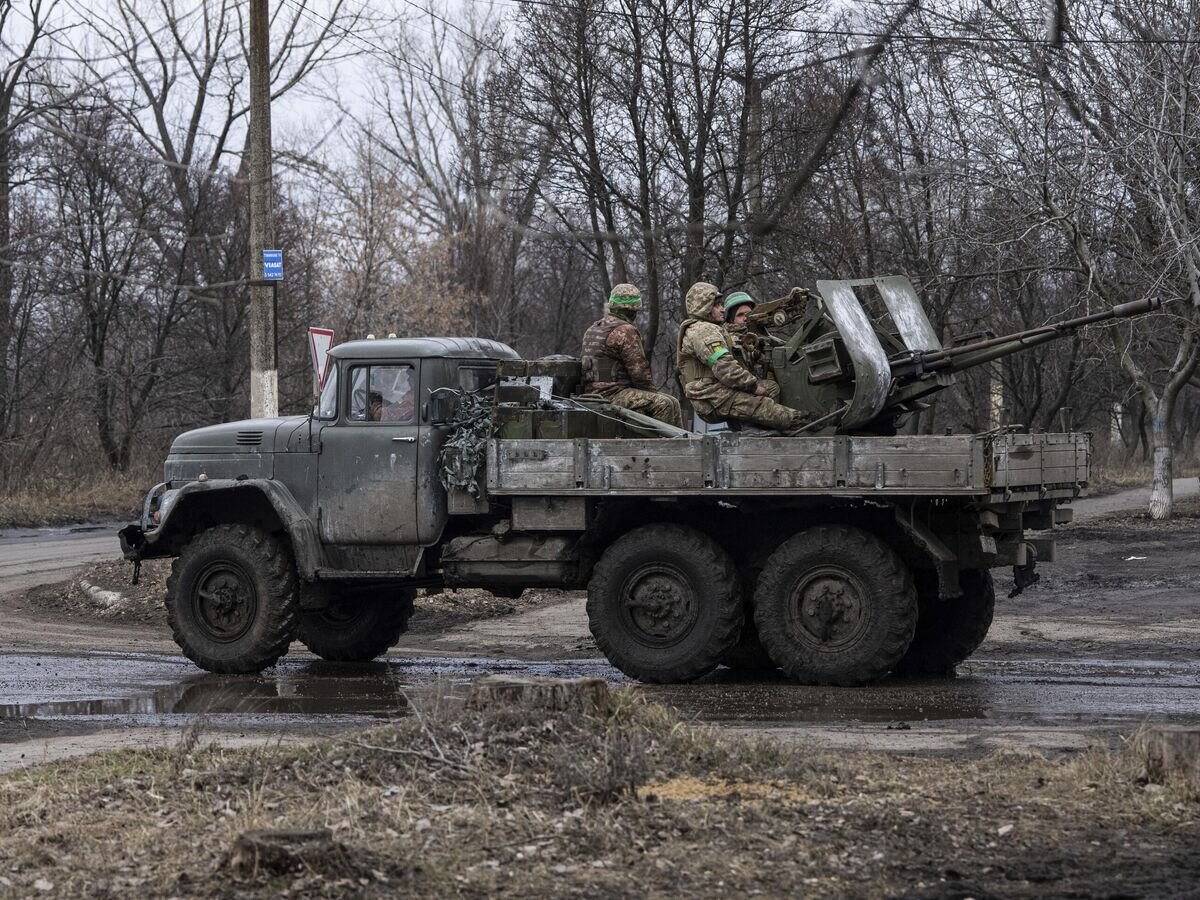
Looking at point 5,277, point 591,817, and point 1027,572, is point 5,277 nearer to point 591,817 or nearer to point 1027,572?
point 1027,572

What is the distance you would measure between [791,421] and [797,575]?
1.15 m

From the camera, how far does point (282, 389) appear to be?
33.0m

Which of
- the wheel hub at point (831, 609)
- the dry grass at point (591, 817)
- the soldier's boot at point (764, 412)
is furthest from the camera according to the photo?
the soldier's boot at point (764, 412)

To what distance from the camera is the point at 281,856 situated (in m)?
5.28

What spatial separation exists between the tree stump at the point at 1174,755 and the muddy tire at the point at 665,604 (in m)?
4.35

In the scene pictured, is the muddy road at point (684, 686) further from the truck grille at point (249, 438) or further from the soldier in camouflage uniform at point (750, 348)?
the soldier in camouflage uniform at point (750, 348)

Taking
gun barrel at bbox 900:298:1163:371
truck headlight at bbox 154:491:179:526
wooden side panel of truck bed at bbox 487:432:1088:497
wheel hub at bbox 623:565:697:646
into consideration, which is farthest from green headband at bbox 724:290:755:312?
truck headlight at bbox 154:491:179:526

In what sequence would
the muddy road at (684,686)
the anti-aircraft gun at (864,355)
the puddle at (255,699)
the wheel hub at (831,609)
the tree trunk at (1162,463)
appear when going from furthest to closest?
the tree trunk at (1162,463) → the anti-aircraft gun at (864,355) → the wheel hub at (831,609) → the puddle at (255,699) → the muddy road at (684,686)

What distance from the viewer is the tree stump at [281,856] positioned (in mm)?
5277

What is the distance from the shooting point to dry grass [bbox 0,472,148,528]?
27.3m

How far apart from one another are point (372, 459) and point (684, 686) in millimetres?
2791

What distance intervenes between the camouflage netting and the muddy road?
137 centimetres

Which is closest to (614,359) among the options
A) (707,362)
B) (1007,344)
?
(707,362)

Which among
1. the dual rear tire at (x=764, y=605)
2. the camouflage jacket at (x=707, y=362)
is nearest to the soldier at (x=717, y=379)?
the camouflage jacket at (x=707, y=362)
